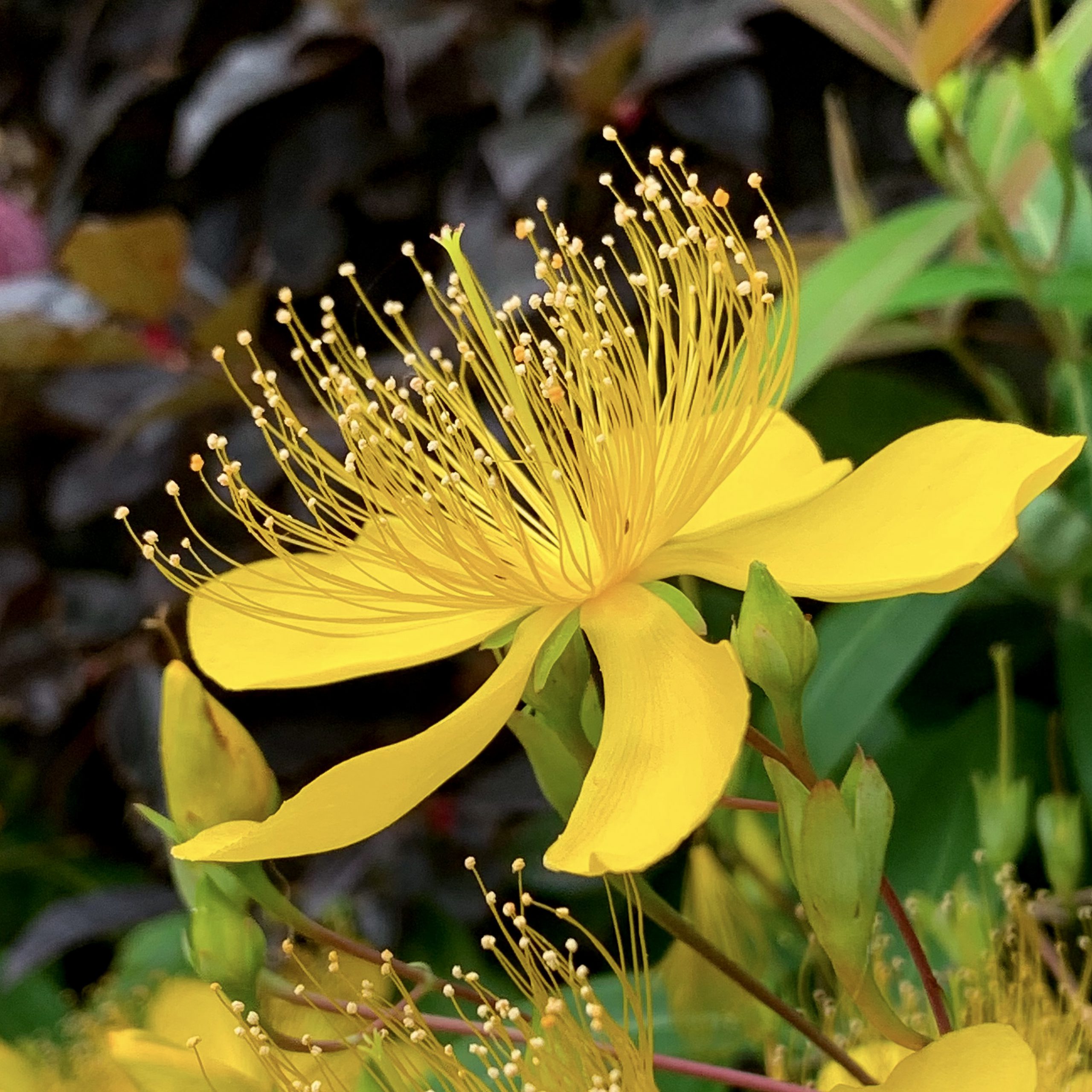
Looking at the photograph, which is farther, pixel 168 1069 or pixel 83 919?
pixel 83 919

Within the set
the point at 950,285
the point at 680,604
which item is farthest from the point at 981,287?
the point at 680,604

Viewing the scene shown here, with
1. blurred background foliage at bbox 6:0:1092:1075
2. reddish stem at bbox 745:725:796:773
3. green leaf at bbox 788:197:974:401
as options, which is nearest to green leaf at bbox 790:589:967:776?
blurred background foliage at bbox 6:0:1092:1075

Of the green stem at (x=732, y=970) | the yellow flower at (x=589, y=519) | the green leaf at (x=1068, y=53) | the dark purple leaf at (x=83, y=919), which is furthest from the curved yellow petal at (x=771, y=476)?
the dark purple leaf at (x=83, y=919)

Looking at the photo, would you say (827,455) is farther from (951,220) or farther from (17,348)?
(17,348)

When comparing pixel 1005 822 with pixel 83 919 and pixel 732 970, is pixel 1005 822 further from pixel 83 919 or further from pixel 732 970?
pixel 83 919

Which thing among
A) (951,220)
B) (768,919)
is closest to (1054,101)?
(951,220)
